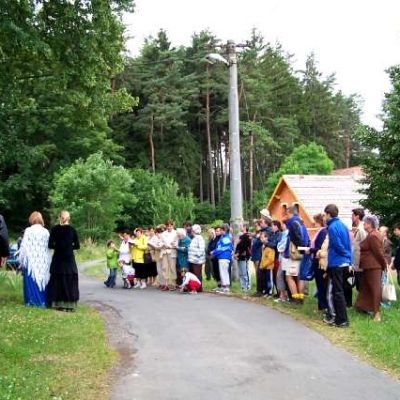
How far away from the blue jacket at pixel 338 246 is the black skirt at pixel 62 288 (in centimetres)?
523

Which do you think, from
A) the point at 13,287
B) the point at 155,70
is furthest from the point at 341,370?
the point at 155,70

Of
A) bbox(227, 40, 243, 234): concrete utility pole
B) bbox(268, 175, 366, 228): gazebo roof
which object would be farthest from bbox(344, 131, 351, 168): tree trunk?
bbox(227, 40, 243, 234): concrete utility pole

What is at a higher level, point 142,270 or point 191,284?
point 142,270

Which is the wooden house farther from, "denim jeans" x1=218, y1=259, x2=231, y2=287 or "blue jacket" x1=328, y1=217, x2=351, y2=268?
"blue jacket" x1=328, y1=217, x2=351, y2=268

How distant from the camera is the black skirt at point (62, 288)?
12.1 m

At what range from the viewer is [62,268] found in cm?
1207

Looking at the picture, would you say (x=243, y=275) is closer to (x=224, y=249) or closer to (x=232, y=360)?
(x=224, y=249)

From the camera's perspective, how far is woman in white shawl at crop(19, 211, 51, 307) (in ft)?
39.7

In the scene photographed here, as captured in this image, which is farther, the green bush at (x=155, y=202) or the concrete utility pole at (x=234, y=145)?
the green bush at (x=155, y=202)

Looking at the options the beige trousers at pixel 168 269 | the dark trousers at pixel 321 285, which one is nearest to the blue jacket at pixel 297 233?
the dark trousers at pixel 321 285

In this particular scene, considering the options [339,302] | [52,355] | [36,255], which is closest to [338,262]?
[339,302]

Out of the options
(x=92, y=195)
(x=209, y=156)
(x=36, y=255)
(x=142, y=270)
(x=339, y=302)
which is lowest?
(x=142, y=270)

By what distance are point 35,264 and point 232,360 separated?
5.85 m

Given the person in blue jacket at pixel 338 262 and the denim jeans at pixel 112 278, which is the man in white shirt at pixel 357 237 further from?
the denim jeans at pixel 112 278
